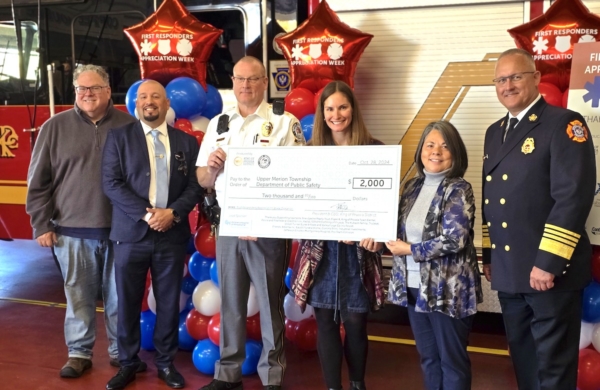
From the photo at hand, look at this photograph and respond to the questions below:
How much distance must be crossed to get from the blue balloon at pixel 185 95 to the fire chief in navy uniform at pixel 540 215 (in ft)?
6.46

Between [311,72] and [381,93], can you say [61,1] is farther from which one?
[381,93]

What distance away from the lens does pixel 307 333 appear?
4059mm

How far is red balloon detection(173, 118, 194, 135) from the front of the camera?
388 cm

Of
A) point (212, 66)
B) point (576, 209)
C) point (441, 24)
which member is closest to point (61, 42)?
point (212, 66)

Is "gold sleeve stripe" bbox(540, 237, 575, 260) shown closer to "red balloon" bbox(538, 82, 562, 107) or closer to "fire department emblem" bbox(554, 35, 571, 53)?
"red balloon" bbox(538, 82, 562, 107)

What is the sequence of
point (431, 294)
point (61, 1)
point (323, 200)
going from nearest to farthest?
point (431, 294) < point (323, 200) < point (61, 1)

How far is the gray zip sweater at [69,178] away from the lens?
3.60 m

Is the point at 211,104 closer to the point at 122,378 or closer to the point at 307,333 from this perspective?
the point at 307,333

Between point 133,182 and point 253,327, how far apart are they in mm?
1188

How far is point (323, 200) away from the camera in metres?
2.93

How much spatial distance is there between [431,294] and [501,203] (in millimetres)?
518

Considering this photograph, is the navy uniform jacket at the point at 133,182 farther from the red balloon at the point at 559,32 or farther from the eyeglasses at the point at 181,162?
the red balloon at the point at 559,32

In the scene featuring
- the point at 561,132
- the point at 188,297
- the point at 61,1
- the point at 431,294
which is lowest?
the point at 188,297

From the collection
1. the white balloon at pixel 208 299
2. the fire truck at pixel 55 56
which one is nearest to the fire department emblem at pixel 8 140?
the fire truck at pixel 55 56
